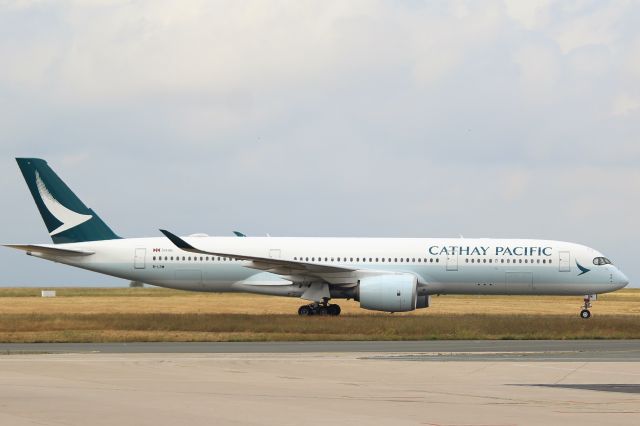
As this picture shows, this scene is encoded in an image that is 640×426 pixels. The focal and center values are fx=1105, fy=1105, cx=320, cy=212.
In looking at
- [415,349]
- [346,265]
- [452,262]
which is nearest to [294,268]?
[346,265]

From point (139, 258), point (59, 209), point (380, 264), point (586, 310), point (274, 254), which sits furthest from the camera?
point (59, 209)

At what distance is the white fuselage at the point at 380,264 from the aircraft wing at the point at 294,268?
74 mm

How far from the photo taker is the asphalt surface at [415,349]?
75.7 feet

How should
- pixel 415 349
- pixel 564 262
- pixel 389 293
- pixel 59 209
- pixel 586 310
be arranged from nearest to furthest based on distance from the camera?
pixel 415 349, pixel 389 293, pixel 586 310, pixel 564 262, pixel 59 209

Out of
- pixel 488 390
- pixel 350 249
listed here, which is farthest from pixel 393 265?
pixel 488 390

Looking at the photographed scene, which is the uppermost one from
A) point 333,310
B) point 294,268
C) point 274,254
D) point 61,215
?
point 61,215

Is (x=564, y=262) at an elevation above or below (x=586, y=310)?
above

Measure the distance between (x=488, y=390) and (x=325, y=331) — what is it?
15.5m

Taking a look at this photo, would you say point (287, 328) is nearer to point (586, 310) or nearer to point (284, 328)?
point (284, 328)

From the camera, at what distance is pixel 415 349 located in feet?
82.7

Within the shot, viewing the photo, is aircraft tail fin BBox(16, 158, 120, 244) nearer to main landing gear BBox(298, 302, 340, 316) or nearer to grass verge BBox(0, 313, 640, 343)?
grass verge BBox(0, 313, 640, 343)

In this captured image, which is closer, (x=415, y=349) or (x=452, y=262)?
(x=415, y=349)

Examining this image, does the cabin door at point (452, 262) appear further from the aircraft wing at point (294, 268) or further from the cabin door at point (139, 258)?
the cabin door at point (139, 258)

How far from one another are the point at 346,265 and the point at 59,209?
37.8 ft
